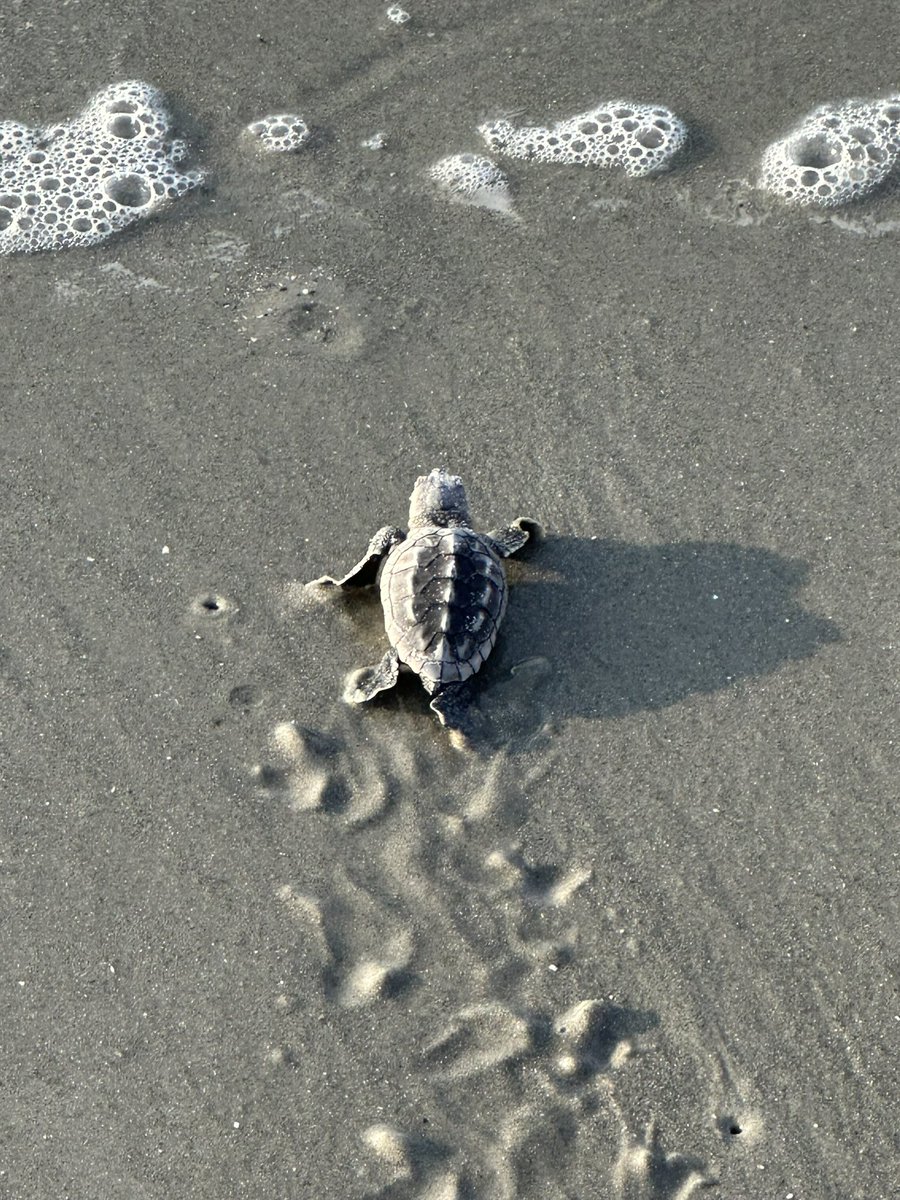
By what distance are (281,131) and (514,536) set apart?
2248 mm

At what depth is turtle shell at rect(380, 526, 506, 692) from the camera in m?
3.55

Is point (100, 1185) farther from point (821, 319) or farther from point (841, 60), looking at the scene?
point (841, 60)

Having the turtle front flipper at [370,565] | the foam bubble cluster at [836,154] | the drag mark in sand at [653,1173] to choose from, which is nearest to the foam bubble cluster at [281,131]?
the foam bubble cluster at [836,154]

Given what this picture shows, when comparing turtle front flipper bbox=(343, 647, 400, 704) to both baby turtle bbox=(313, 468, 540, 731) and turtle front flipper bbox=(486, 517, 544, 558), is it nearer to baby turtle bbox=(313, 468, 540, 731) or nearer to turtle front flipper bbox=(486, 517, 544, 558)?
baby turtle bbox=(313, 468, 540, 731)

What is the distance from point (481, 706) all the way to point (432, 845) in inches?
18.4

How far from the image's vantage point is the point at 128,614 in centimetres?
383

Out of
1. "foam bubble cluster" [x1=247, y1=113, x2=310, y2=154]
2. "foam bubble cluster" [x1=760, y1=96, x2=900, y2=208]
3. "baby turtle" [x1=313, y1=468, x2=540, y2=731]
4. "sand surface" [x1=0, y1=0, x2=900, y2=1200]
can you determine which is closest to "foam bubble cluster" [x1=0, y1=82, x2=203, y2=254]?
"sand surface" [x1=0, y1=0, x2=900, y2=1200]

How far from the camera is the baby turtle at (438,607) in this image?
3559 mm

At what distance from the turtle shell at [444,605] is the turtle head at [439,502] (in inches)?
4.6

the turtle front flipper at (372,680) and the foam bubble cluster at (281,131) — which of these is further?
the foam bubble cluster at (281,131)

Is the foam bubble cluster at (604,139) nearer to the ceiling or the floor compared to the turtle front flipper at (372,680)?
nearer to the ceiling

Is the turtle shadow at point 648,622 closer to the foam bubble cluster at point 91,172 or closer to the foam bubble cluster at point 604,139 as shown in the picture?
the foam bubble cluster at point 604,139

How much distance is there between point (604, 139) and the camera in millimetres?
5035

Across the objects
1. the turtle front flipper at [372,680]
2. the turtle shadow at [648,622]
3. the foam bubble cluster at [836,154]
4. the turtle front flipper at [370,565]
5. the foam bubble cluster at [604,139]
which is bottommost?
the turtle shadow at [648,622]
